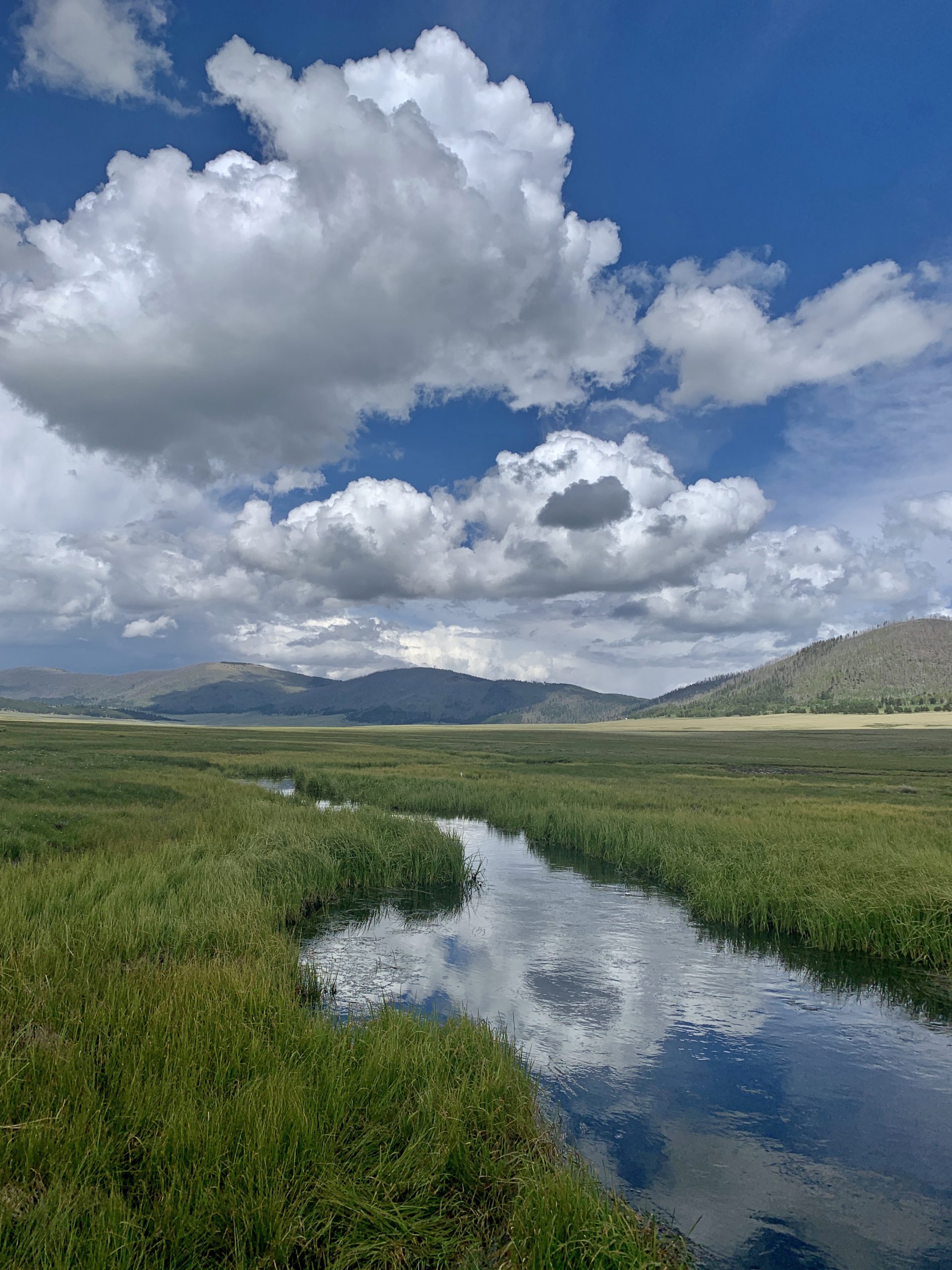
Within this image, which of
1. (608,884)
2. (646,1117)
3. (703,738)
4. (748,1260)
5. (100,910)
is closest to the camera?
(748,1260)

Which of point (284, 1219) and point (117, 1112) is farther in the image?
point (117, 1112)

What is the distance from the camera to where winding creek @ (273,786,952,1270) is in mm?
8570

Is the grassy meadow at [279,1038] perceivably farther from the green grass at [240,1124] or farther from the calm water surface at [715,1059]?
the calm water surface at [715,1059]

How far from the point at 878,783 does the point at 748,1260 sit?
A: 187 feet

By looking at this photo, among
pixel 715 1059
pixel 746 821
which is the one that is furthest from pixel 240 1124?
pixel 746 821

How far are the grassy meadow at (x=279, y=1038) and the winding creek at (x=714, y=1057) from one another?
4.19 ft

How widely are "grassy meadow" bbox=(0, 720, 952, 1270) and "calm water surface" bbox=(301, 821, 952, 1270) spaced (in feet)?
4.34

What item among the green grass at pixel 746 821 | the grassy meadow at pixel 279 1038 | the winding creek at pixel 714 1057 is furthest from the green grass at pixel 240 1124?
the green grass at pixel 746 821

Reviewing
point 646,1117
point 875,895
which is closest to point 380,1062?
point 646,1117

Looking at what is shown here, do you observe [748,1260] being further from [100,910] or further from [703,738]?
[703,738]

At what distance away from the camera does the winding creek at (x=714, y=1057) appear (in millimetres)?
8570

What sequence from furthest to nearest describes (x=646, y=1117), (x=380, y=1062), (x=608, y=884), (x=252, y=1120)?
(x=608, y=884) < (x=646, y=1117) < (x=380, y=1062) < (x=252, y=1120)

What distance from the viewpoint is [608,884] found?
26.1 meters

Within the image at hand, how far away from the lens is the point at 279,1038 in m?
9.61
